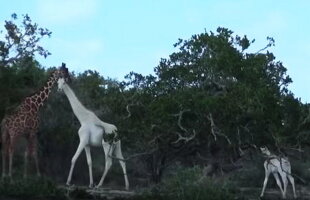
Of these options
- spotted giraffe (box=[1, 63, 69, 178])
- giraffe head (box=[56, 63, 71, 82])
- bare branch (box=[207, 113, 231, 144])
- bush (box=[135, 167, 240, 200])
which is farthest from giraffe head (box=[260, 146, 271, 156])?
spotted giraffe (box=[1, 63, 69, 178])

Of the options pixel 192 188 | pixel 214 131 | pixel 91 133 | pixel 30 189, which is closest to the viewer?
pixel 192 188

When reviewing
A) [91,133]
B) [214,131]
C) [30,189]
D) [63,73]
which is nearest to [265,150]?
[214,131]

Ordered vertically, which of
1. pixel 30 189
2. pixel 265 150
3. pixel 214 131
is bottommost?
pixel 30 189

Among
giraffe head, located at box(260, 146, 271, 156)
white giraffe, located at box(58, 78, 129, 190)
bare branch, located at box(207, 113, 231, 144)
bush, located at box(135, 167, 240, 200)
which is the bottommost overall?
bush, located at box(135, 167, 240, 200)

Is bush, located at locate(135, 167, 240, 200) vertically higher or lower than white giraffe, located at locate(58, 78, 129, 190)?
lower

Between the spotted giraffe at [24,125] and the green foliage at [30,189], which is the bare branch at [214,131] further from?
the spotted giraffe at [24,125]

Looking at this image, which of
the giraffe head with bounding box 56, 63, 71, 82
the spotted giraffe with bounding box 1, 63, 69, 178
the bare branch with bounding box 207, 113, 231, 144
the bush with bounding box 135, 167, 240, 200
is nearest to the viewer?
the bush with bounding box 135, 167, 240, 200

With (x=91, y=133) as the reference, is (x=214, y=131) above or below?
below

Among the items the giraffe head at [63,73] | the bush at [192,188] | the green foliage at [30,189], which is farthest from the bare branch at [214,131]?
the giraffe head at [63,73]

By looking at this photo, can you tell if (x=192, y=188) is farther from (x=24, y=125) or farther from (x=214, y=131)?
(x=24, y=125)

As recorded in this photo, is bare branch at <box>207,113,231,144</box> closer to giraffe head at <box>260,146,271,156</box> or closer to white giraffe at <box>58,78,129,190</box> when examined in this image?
giraffe head at <box>260,146,271,156</box>

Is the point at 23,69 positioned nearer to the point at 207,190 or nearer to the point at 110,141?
the point at 110,141

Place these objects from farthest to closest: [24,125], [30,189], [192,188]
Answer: [24,125] < [30,189] < [192,188]

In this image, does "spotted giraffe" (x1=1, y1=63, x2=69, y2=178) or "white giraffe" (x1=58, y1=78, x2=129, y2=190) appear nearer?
"spotted giraffe" (x1=1, y1=63, x2=69, y2=178)
